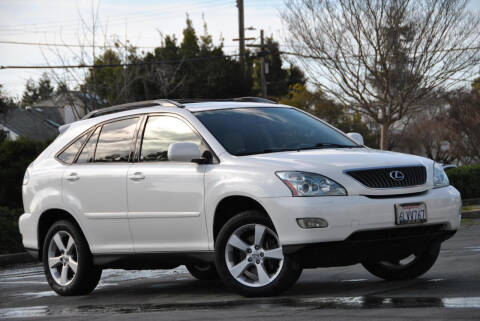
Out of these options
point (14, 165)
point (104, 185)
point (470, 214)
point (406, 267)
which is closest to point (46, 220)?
point (104, 185)

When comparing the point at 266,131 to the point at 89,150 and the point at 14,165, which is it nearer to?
the point at 89,150

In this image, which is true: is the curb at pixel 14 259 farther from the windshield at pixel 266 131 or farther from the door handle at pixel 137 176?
the windshield at pixel 266 131

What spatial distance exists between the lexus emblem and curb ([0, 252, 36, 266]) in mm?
9292

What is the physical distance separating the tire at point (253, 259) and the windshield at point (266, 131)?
2.36ft

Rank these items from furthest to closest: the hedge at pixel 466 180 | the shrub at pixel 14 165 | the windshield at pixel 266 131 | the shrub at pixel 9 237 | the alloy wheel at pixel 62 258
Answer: the hedge at pixel 466 180, the shrub at pixel 14 165, the shrub at pixel 9 237, the alloy wheel at pixel 62 258, the windshield at pixel 266 131

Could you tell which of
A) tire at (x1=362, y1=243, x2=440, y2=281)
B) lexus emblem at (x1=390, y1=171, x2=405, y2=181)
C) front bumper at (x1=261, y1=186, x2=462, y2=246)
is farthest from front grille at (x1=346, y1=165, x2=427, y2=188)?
tire at (x1=362, y1=243, x2=440, y2=281)

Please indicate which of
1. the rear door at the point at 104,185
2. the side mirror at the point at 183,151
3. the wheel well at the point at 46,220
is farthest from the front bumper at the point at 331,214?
the wheel well at the point at 46,220

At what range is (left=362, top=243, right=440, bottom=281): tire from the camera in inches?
330

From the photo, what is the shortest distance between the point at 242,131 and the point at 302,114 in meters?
1.07

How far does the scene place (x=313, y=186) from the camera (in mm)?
7117

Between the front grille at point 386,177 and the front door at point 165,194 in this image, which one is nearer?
A: the front grille at point 386,177

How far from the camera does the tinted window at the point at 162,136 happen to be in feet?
27.3

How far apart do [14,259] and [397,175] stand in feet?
31.0

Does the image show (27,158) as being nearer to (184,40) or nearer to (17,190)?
(17,190)
